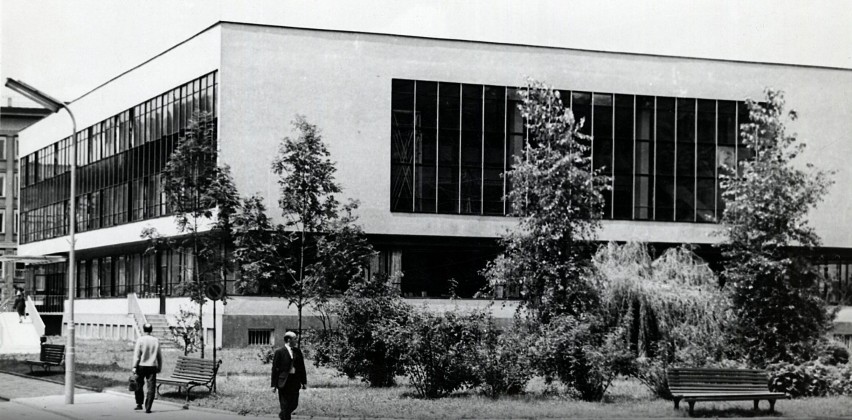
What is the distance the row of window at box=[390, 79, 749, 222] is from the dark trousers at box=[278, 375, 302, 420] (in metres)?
29.7

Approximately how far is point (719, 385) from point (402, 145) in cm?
2845

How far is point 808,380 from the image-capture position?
2520cm

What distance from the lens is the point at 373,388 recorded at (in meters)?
27.0

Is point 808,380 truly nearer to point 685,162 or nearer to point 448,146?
point 448,146

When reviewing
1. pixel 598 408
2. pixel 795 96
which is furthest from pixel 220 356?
pixel 795 96

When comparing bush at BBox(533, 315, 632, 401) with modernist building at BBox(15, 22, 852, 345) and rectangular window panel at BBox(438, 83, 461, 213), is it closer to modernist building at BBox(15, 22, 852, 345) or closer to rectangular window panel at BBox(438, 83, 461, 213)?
modernist building at BBox(15, 22, 852, 345)

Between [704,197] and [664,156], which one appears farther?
[704,197]

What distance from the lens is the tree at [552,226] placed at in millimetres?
25594

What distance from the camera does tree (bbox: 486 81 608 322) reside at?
25.6 m

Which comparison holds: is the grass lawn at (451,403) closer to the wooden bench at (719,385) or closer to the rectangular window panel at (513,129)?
the wooden bench at (719,385)

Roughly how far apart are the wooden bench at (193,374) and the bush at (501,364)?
20.4ft

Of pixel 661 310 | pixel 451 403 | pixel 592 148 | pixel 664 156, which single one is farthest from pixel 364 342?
pixel 664 156

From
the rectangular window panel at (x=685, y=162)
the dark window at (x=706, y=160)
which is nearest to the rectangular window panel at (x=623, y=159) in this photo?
the rectangular window panel at (x=685, y=162)

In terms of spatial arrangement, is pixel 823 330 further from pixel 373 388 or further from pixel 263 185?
pixel 263 185
